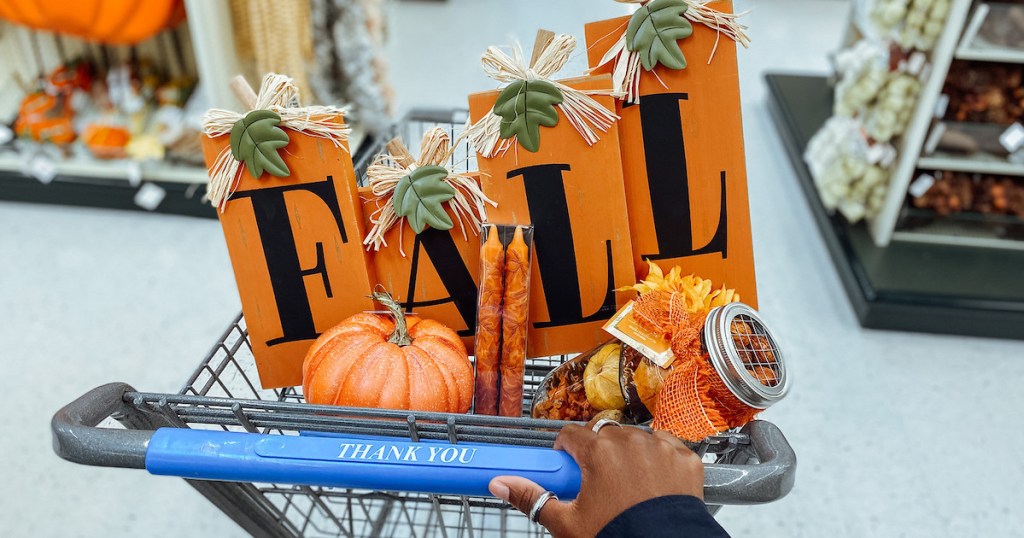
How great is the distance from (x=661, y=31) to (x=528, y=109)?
0.61 feet

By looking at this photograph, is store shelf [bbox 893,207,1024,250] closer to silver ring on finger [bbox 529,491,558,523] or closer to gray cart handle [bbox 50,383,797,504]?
gray cart handle [bbox 50,383,797,504]

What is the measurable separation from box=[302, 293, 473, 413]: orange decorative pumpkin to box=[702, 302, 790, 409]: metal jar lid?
0.32 meters

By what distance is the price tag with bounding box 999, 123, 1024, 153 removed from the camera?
2.24m

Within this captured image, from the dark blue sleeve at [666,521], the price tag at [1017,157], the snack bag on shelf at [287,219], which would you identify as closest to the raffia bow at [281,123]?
the snack bag on shelf at [287,219]

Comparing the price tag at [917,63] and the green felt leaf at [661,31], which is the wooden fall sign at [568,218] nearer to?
the green felt leaf at [661,31]

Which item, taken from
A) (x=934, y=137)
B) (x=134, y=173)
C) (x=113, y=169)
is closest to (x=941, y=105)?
(x=934, y=137)

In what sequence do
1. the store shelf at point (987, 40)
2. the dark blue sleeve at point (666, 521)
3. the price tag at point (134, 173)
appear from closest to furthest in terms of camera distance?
the dark blue sleeve at point (666, 521), the store shelf at point (987, 40), the price tag at point (134, 173)

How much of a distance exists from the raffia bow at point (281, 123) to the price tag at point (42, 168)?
228cm

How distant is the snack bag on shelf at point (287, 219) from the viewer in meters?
0.85

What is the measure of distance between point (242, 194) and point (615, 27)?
519 millimetres

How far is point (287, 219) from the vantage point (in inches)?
35.5

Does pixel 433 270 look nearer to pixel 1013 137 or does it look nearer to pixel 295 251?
pixel 295 251

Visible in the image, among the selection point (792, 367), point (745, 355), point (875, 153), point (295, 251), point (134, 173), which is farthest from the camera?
point (134, 173)

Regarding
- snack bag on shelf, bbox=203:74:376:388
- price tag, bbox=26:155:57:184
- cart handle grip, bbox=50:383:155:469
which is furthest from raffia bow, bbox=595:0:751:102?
price tag, bbox=26:155:57:184
